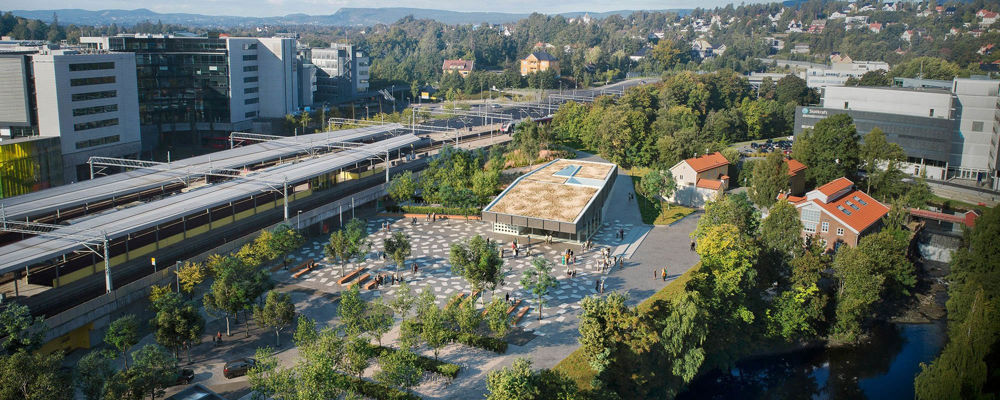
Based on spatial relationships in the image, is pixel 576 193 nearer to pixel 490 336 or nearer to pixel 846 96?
pixel 490 336

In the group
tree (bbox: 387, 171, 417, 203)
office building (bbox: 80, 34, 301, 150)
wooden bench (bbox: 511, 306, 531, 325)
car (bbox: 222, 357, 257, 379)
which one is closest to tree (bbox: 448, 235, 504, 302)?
wooden bench (bbox: 511, 306, 531, 325)

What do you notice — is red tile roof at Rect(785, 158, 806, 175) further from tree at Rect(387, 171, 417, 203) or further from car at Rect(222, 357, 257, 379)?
car at Rect(222, 357, 257, 379)

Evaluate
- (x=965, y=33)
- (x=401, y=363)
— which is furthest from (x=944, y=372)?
(x=965, y=33)

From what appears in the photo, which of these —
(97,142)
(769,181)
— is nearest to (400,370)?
(769,181)

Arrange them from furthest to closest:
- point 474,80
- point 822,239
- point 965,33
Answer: point 965,33 < point 474,80 < point 822,239

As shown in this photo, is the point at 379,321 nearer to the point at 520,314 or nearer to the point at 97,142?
the point at 520,314

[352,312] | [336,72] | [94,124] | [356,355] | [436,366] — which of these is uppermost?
[336,72]
